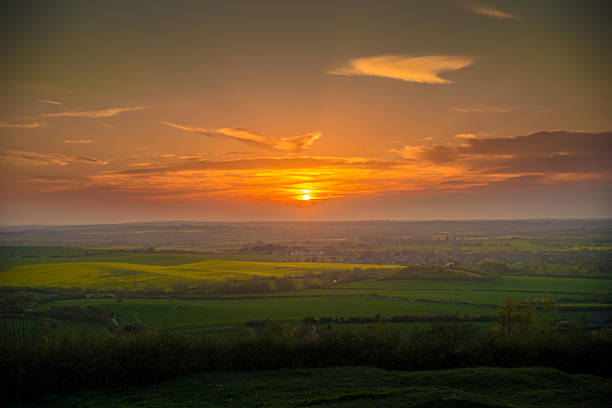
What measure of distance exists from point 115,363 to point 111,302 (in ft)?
149

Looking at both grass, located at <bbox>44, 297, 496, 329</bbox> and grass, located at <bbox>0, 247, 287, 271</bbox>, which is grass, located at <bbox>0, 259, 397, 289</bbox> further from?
grass, located at <bbox>44, 297, 496, 329</bbox>

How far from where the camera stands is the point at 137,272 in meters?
86.8

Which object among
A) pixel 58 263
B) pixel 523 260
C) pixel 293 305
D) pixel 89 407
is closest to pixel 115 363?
pixel 89 407

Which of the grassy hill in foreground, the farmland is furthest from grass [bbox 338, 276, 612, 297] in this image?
the grassy hill in foreground

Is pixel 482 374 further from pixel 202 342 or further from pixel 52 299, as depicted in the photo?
pixel 52 299

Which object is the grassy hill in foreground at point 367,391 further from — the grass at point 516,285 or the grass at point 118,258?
the grass at point 118,258

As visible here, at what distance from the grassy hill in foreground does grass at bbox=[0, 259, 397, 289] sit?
58708 millimetres

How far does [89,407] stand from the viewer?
18547mm

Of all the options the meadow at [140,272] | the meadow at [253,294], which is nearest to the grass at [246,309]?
the meadow at [253,294]

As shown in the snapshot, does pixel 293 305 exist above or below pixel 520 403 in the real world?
below

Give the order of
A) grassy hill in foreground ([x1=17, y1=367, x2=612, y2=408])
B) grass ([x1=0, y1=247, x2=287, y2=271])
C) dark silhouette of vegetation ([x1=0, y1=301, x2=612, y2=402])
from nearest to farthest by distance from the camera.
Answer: grassy hill in foreground ([x1=17, y1=367, x2=612, y2=408]) → dark silhouette of vegetation ([x1=0, y1=301, x2=612, y2=402]) → grass ([x1=0, y1=247, x2=287, y2=271])

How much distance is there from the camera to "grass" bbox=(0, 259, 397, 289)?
73688 millimetres

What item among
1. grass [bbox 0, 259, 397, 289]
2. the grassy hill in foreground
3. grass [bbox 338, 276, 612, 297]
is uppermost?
the grassy hill in foreground

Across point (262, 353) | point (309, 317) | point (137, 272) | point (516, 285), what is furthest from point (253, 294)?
point (516, 285)
